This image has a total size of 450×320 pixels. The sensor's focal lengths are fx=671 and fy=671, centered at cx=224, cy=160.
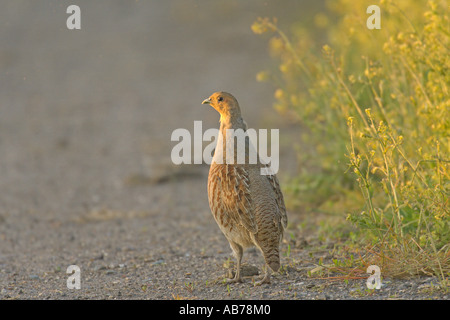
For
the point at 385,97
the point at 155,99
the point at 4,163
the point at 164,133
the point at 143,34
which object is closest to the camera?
the point at 385,97

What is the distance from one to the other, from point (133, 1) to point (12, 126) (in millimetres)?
9554

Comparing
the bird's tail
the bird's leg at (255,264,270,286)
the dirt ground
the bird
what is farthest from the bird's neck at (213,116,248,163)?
the dirt ground

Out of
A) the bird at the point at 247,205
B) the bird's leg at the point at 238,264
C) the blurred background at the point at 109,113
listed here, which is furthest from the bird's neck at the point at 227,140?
the blurred background at the point at 109,113

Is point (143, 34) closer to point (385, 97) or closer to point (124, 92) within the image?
point (124, 92)

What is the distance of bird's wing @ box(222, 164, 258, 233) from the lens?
5.29 metres

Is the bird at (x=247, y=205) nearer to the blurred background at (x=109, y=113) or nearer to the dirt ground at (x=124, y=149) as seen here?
the dirt ground at (x=124, y=149)

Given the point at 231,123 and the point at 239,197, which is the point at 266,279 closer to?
the point at 239,197

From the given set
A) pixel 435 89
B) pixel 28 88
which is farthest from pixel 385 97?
pixel 28 88

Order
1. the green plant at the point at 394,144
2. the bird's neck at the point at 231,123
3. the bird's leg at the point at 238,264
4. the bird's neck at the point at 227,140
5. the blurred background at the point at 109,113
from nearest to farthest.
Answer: the green plant at the point at 394,144 < the bird's leg at the point at 238,264 < the bird's neck at the point at 227,140 < the bird's neck at the point at 231,123 < the blurred background at the point at 109,113

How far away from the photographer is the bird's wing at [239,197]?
5285 mm

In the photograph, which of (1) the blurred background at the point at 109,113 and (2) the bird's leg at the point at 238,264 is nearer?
(2) the bird's leg at the point at 238,264

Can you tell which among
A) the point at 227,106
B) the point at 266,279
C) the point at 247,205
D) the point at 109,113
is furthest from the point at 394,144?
the point at 109,113

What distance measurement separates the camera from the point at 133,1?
21.5 m

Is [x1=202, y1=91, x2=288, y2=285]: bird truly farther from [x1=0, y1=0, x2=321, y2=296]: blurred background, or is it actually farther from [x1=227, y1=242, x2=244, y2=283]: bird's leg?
[x1=0, y1=0, x2=321, y2=296]: blurred background
